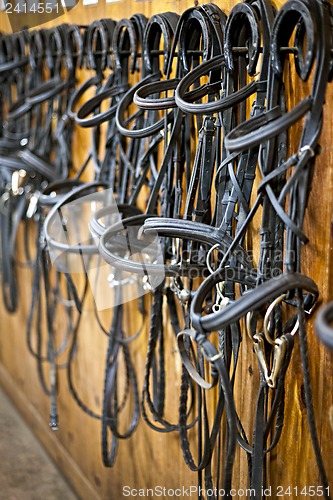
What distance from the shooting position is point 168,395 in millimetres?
1428

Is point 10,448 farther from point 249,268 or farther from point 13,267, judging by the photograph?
point 249,268

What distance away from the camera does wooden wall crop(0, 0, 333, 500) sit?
2.96 feet

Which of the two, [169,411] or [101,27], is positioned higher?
[101,27]

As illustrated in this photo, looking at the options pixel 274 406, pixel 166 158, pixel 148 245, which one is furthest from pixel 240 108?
pixel 274 406

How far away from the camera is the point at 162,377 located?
136cm

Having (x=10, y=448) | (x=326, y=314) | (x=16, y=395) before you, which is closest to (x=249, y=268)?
(x=326, y=314)

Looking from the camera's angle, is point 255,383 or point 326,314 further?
point 255,383

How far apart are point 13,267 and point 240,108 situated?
4.50 ft

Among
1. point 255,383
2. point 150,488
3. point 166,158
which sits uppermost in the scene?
point 166,158

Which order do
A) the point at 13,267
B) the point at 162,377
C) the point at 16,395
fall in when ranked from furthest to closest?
the point at 16,395 < the point at 13,267 < the point at 162,377

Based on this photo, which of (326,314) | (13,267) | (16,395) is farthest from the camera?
(16,395)

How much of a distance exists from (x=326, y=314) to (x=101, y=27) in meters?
0.96

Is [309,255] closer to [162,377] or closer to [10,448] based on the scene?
[162,377]

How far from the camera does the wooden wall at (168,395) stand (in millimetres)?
901
